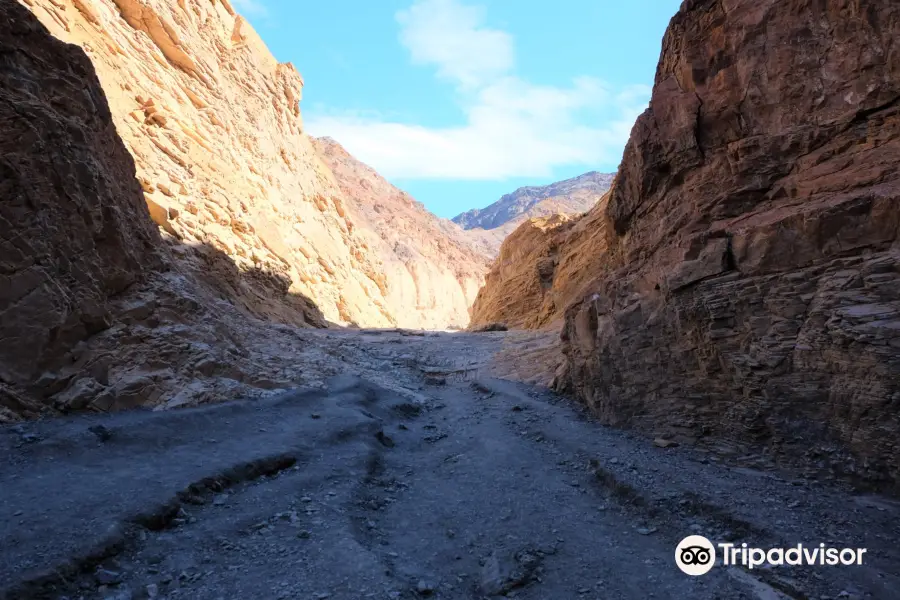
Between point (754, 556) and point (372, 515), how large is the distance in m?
4.22

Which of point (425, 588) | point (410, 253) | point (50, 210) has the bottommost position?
point (425, 588)

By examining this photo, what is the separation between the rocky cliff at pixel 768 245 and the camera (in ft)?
18.6

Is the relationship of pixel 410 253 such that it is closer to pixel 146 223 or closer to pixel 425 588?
pixel 146 223

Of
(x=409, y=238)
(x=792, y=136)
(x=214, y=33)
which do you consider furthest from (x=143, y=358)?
(x=409, y=238)

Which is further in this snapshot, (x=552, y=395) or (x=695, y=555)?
(x=552, y=395)

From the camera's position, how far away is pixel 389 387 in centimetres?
1231

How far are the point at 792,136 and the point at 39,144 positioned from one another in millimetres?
11082

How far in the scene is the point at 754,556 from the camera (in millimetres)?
4832

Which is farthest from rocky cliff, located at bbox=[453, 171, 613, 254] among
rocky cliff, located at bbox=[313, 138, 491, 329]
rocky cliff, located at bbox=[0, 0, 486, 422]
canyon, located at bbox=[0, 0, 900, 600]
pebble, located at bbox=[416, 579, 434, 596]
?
pebble, located at bbox=[416, 579, 434, 596]

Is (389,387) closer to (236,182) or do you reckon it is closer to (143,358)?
(143,358)

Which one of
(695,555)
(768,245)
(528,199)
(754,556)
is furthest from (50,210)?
(528,199)

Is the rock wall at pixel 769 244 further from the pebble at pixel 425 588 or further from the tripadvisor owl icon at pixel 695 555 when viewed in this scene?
the pebble at pixel 425 588

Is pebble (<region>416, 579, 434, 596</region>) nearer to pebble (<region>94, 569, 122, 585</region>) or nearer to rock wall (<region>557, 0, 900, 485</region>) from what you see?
pebble (<region>94, 569, 122, 585</region>)

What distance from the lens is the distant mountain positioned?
5089 inches
